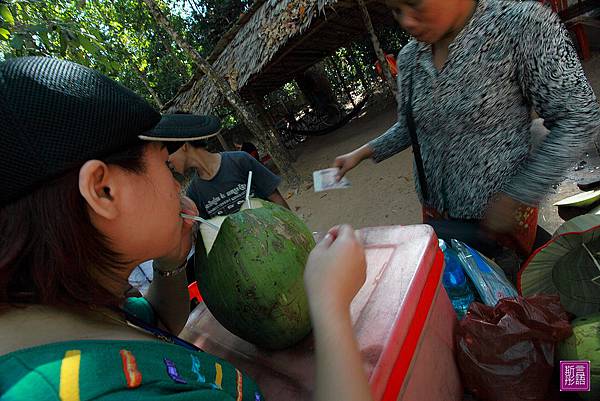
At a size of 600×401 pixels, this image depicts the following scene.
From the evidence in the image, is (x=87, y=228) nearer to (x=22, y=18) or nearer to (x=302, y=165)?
(x=22, y=18)

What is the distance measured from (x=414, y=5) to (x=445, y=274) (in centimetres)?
91

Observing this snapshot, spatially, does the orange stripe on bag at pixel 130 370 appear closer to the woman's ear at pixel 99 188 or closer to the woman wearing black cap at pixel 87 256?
the woman wearing black cap at pixel 87 256

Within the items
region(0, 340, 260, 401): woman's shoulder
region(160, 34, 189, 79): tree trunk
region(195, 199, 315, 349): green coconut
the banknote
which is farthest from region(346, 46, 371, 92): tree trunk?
region(0, 340, 260, 401): woman's shoulder

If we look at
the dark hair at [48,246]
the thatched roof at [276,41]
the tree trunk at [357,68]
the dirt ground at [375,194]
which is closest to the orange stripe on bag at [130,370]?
the dark hair at [48,246]

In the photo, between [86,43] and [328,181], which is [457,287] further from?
[86,43]

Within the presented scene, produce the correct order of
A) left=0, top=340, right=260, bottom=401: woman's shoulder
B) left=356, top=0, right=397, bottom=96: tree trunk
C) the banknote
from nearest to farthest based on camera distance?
left=0, top=340, right=260, bottom=401: woman's shoulder
the banknote
left=356, top=0, right=397, bottom=96: tree trunk

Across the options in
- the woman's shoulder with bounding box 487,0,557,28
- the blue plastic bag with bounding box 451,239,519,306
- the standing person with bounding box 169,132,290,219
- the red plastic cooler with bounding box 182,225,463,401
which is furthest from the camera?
the standing person with bounding box 169,132,290,219

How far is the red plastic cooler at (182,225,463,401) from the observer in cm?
84

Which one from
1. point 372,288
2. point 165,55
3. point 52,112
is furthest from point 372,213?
point 165,55

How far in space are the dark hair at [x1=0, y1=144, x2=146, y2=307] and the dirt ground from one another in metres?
2.94

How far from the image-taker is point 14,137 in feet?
1.86

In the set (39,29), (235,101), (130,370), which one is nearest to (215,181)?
(39,29)

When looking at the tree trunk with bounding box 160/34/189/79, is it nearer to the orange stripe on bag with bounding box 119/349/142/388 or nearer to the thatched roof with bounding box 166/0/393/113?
the thatched roof with bounding box 166/0/393/113

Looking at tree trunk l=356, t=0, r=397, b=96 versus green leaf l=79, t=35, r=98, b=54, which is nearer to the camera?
green leaf l=79, t=35, r=98, b=54
